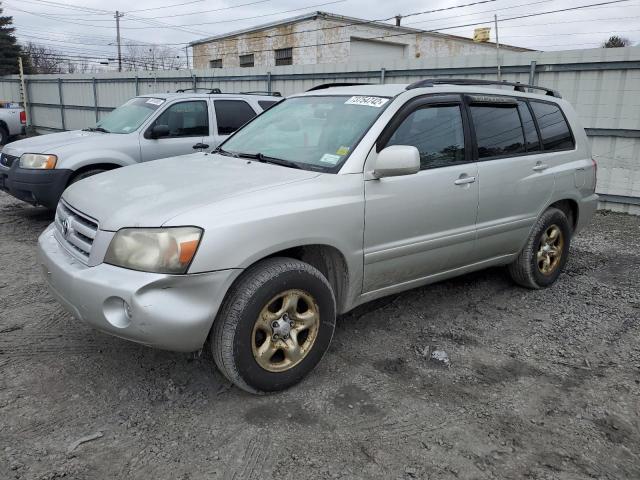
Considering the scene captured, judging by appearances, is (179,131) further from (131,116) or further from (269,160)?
(269,160)

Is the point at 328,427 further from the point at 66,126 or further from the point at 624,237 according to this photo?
the point at 66,126

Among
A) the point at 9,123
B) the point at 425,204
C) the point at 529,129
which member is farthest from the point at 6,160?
the point at 9,123

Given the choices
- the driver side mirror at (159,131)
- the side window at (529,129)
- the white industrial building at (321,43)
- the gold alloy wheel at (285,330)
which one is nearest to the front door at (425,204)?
the gold alloy wheel at (285,330)

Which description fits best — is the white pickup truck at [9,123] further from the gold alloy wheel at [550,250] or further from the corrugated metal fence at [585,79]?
the gold alloy wheel at [550,250]

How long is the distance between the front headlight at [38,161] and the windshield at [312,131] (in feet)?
10.0

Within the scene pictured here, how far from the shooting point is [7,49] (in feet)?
145

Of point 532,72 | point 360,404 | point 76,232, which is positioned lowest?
point 360,404

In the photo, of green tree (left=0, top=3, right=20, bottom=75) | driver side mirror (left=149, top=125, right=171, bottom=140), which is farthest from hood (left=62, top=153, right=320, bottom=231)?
green tree (left=0, top=3, right=20, bottom=75)

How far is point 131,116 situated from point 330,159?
15.5 feet

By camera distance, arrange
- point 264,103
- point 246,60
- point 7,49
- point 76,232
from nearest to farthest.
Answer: point 76,232
point 264,103
point 246,60
point 7,49

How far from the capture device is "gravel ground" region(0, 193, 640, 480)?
249cm

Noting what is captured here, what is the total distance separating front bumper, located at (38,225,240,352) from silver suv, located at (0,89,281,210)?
4.00 meters

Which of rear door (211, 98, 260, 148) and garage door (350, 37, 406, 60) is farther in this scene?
garage door (350, 37, 406, 60)

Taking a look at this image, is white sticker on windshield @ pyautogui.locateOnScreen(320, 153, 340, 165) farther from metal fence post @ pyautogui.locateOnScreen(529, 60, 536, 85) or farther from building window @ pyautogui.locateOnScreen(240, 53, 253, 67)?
building window @ pyautogui.locateOnScreen(240, 53, 253, 67)
